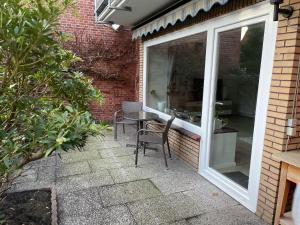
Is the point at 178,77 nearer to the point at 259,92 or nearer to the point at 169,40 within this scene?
the point at 169,40

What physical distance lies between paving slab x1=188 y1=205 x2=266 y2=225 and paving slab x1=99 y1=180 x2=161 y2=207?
69 centimetres

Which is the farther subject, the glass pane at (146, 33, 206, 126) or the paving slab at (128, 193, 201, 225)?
the glass pane at (146, 33, 206, 126)

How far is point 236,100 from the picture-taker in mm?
3285

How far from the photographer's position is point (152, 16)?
4797mm

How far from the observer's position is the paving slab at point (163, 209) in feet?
8.42

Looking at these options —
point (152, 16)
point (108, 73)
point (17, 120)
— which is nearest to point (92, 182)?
point (17, 120)

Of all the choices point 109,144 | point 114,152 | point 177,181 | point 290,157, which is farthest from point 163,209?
point 109,144

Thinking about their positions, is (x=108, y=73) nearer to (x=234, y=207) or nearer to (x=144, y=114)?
(x=144, y=114)

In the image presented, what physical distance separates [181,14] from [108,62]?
3818 mm

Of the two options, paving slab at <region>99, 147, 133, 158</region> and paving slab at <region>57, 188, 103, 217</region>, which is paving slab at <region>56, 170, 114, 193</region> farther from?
paving slab at <region>99, 147, 133, 158</region>

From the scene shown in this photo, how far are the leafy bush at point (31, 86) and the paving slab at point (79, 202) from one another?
4.15ft

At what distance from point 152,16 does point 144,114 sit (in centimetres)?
202

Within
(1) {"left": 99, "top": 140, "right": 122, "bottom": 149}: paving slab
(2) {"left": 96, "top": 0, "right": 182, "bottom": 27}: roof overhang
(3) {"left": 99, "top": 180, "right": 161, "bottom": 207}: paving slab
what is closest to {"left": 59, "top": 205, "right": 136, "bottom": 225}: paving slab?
(3) {"left": 99, "top": 180, "right": 161, "bottom": 207}: paving slab

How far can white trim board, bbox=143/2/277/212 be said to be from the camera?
2485 millimetres
